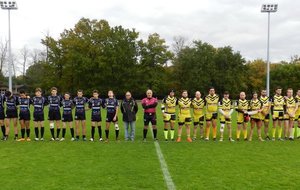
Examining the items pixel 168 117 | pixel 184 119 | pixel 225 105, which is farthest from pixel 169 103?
pixel 225 105

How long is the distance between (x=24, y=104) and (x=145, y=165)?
6.35m

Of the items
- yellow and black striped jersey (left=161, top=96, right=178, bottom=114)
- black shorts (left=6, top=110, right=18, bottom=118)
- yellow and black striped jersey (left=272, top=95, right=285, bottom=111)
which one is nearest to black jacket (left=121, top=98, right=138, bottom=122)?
yellow and black striped jersey (left=161, top=96, right=178, bottom=114)

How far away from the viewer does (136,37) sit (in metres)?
56.8

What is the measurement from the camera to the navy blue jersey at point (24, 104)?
12625mm

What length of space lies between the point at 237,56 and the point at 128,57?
19.8 m

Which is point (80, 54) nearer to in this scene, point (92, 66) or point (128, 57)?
point (92, 66)

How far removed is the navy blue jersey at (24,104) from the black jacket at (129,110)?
3.53 metres

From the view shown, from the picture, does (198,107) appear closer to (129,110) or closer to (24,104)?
(129,110)

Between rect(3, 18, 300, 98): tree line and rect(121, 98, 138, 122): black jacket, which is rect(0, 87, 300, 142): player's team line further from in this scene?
rect(3, 18, 300, 98): tree line

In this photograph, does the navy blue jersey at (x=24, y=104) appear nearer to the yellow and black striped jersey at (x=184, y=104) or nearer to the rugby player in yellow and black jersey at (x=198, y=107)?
the yellow and black striped jersey at (x=184, y=104)

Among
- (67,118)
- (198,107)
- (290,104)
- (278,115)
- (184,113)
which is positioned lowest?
(67,118)

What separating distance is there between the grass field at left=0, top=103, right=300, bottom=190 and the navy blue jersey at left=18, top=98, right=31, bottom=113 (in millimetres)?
1234

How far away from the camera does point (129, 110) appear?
1281cm

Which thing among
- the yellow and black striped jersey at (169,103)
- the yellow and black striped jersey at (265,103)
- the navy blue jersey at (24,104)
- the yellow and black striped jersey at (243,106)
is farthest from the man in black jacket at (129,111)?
Answer: the yellow and black striped jersey at (265,103)
